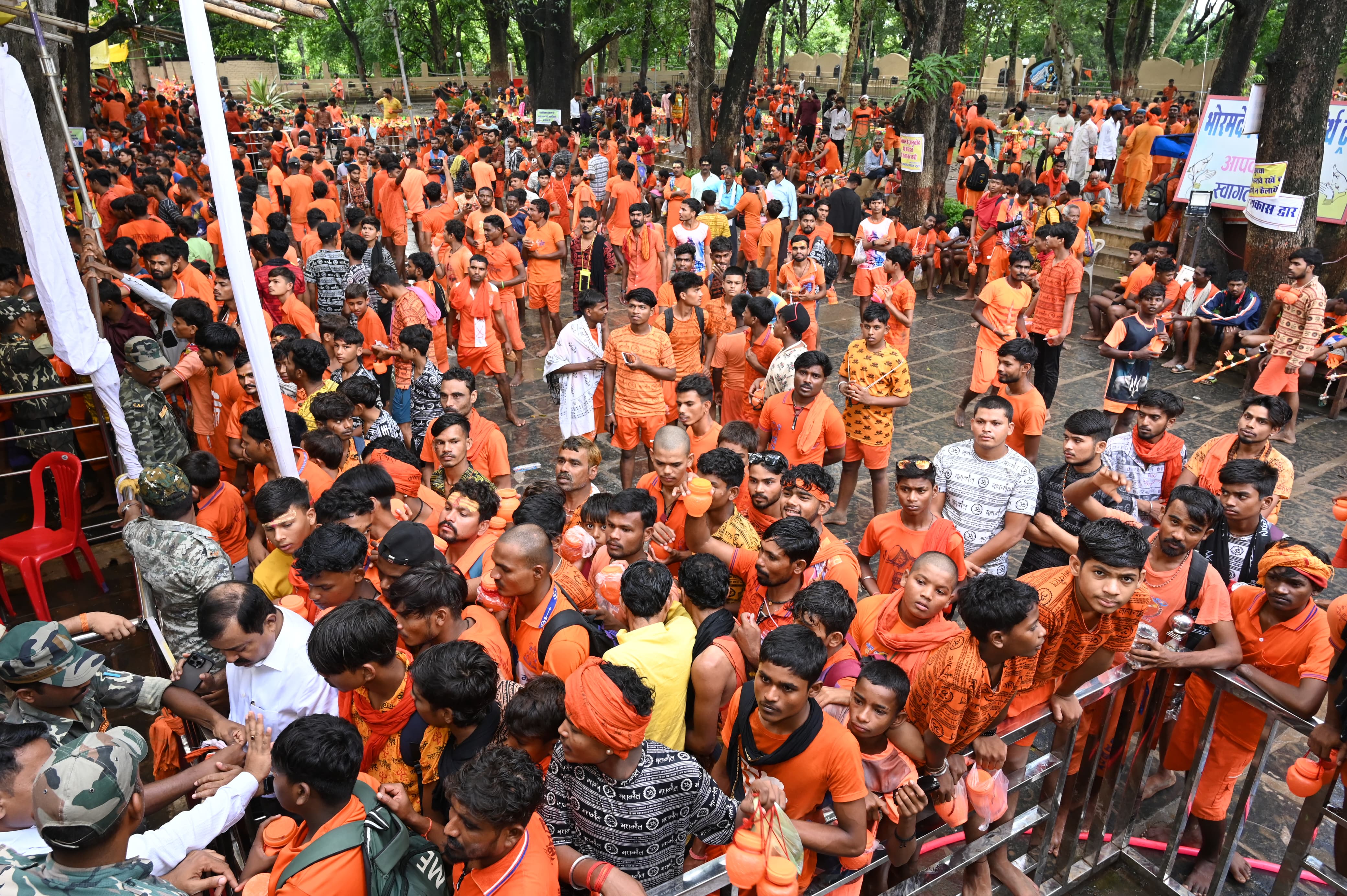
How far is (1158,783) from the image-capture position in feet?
13.2

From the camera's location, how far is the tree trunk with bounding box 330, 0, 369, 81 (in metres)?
34.0

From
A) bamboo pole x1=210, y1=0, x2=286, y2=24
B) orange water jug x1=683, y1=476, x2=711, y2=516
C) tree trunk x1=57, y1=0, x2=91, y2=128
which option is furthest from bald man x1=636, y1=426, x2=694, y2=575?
tree trunk x1=57, y1=0, x2=91, y2=128

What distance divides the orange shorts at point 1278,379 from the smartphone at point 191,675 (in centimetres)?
793

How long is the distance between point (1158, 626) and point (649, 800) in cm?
242

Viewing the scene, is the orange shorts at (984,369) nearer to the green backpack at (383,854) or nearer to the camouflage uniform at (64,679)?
the green backpack at (383,854)

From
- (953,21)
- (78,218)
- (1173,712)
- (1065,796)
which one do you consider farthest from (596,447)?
(953,21)

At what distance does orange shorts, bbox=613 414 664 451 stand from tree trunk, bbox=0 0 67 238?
17.2 feet

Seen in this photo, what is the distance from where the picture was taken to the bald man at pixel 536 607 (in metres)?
3.09

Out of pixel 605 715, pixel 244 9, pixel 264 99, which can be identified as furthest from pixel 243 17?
pixel 264 99

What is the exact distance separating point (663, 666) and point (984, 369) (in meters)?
5.47

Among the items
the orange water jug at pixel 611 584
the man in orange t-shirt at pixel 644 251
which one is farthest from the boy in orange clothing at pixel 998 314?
the orange water jug at pixel 611 584

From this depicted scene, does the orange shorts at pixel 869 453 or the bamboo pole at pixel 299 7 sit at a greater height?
the bamboo pole at pixel 299 7

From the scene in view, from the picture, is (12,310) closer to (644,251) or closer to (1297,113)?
(644,251)

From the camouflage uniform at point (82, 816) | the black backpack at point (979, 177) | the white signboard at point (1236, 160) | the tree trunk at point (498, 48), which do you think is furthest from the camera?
the tree trunk at point (498, 48)
